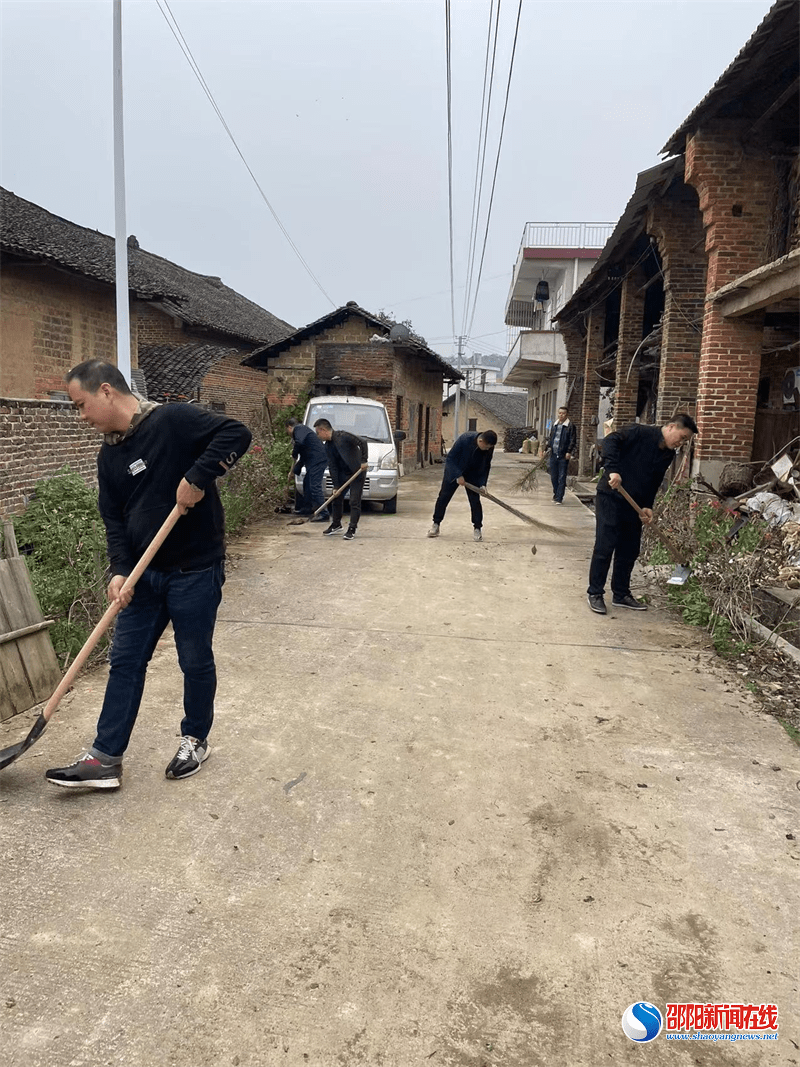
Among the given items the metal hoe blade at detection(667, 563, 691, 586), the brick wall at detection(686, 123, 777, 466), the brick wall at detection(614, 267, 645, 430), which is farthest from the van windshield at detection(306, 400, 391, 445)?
the metal hoe blade at detection(667, 563, 691, 586)

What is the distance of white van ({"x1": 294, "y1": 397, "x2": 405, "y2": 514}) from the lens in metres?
11.7

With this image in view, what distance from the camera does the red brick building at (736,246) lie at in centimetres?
743

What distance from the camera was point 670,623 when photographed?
6113 mm

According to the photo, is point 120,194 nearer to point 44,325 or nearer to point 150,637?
point 44,325

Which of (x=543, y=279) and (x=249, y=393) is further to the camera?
(x=543, y=279)

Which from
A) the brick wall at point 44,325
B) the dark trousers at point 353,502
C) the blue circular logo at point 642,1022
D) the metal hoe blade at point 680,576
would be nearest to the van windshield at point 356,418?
the dark trousers at point 353,502

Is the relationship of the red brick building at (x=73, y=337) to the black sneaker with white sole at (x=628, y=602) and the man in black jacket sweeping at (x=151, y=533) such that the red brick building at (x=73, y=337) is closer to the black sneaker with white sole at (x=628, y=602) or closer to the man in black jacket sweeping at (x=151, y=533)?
the man in black jacket sweeping at (x=151, y=533)

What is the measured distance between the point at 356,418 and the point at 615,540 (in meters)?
7.29

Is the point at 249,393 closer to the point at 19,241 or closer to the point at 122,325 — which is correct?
the point at 19,241

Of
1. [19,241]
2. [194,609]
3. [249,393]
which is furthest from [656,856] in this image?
[249,393]

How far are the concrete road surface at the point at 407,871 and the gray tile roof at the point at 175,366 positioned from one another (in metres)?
16.9

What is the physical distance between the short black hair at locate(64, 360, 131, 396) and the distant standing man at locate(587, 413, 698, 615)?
417 cm

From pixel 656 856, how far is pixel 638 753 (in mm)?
900

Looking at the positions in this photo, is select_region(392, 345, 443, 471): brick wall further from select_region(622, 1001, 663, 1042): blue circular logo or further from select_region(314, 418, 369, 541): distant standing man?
select_region(622, 1001, 663, 1042): blue circular logo
